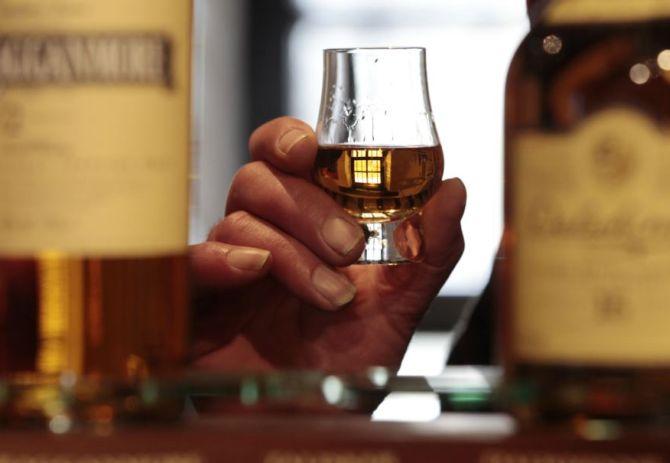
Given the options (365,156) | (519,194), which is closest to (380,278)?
(365,156)

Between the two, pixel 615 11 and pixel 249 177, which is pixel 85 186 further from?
pixel 249 177

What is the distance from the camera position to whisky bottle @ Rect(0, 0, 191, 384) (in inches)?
26.0

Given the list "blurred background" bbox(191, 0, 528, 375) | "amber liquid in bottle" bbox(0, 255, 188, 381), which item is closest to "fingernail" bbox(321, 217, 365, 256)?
"amber liquid in bottle" bbox(0, 255, 188, 381)

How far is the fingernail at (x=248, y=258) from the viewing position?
3.67 feet

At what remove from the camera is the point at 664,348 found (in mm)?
621

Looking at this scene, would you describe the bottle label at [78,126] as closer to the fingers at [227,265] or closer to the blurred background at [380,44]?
the fingers at [227,265]

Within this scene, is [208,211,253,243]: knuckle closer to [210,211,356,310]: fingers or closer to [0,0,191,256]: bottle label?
[210,211,356,310]: fingers

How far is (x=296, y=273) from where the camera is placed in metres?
1.16

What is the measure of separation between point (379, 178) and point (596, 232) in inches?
22.2

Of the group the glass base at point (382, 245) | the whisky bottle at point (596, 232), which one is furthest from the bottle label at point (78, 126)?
the glass base at point (382, 245)

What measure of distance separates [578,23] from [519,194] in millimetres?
87

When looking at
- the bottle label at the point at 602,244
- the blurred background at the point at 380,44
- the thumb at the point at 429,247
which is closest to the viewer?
the bottle label at the point at 602,244

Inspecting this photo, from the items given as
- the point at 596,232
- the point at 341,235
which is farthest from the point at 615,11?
the point at 341,235

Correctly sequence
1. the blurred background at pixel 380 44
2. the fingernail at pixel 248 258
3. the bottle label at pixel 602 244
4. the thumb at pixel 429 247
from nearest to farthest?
1. the bottle label at pixel 602 244
2. the fingernail at pixel 248 258
3. the thumb at pixel 429 247
4. the blurred background at pixel 380 44
